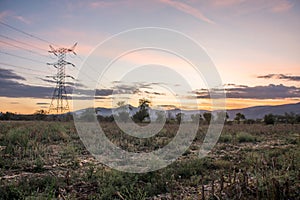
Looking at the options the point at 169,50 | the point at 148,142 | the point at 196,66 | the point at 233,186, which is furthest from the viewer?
the point at 148,142

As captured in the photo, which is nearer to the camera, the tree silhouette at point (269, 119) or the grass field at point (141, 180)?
the grass field at point (141, 180)

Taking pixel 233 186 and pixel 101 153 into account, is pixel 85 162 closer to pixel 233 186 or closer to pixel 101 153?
pixel 101 153

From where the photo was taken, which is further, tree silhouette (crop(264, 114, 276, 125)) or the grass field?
tree silhouette (crop(264, 114, 276, 125))

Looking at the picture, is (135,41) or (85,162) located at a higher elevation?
(135,41)

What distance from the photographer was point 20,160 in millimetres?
7184

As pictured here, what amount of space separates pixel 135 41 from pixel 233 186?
6.37 m

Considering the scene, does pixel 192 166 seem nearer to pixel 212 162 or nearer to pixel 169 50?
pixel 212 162

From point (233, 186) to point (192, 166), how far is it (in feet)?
8.53

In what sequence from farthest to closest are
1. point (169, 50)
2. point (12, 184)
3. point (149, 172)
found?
point (169, 50)
point (149, 172)
point (12, 184)

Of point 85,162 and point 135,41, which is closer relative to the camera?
point 85,162

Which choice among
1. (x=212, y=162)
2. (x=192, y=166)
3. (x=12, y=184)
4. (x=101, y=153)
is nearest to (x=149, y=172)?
(x=192, y=166)

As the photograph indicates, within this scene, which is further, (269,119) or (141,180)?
(269,119)

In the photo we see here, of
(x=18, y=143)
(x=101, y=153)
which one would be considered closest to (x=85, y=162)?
(x=101, y=153)

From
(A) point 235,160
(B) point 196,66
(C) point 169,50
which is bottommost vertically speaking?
(A) point 235,160
